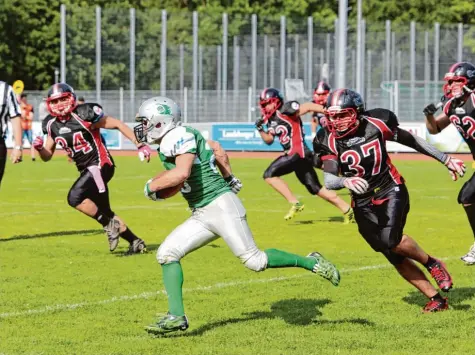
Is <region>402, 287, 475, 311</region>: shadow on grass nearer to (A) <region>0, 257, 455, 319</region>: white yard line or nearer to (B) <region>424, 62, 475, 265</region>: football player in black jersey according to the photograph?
(B) <region>424, 62, 475, 265</region>: football player in black jersey

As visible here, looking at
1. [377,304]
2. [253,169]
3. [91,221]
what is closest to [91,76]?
[253,169]

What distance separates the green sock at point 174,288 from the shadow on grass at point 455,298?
2.22 meters

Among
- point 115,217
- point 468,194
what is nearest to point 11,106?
point 115,217

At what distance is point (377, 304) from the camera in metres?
8.78

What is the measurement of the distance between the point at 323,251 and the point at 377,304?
3741 mm

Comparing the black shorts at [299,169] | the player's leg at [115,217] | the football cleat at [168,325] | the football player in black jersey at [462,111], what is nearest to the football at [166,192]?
the football cleat at [168,325]

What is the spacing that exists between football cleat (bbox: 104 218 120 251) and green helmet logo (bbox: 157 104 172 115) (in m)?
4.60

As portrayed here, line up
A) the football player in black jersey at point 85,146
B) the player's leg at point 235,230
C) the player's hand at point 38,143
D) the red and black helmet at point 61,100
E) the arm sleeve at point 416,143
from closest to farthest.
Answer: the player's leg at point 235,230 → the arm sleeve at point 416,143 → the player's hand at point 38,143 → the red and black helmet at point 61,100 → the football player in black jersey at point 85,146

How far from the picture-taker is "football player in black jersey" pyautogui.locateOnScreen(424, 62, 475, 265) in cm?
1082

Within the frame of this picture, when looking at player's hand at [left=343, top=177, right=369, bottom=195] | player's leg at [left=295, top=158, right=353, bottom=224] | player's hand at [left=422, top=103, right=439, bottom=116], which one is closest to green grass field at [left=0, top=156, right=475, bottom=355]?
player's leg at [left=295, top=158, right=353, bottom=224]

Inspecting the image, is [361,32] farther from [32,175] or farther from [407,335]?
[407,335]

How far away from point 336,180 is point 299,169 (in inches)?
312

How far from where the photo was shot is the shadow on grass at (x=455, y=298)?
340 inches

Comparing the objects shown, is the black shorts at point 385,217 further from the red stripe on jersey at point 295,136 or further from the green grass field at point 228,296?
the red stripe on jersey at point 295,136
